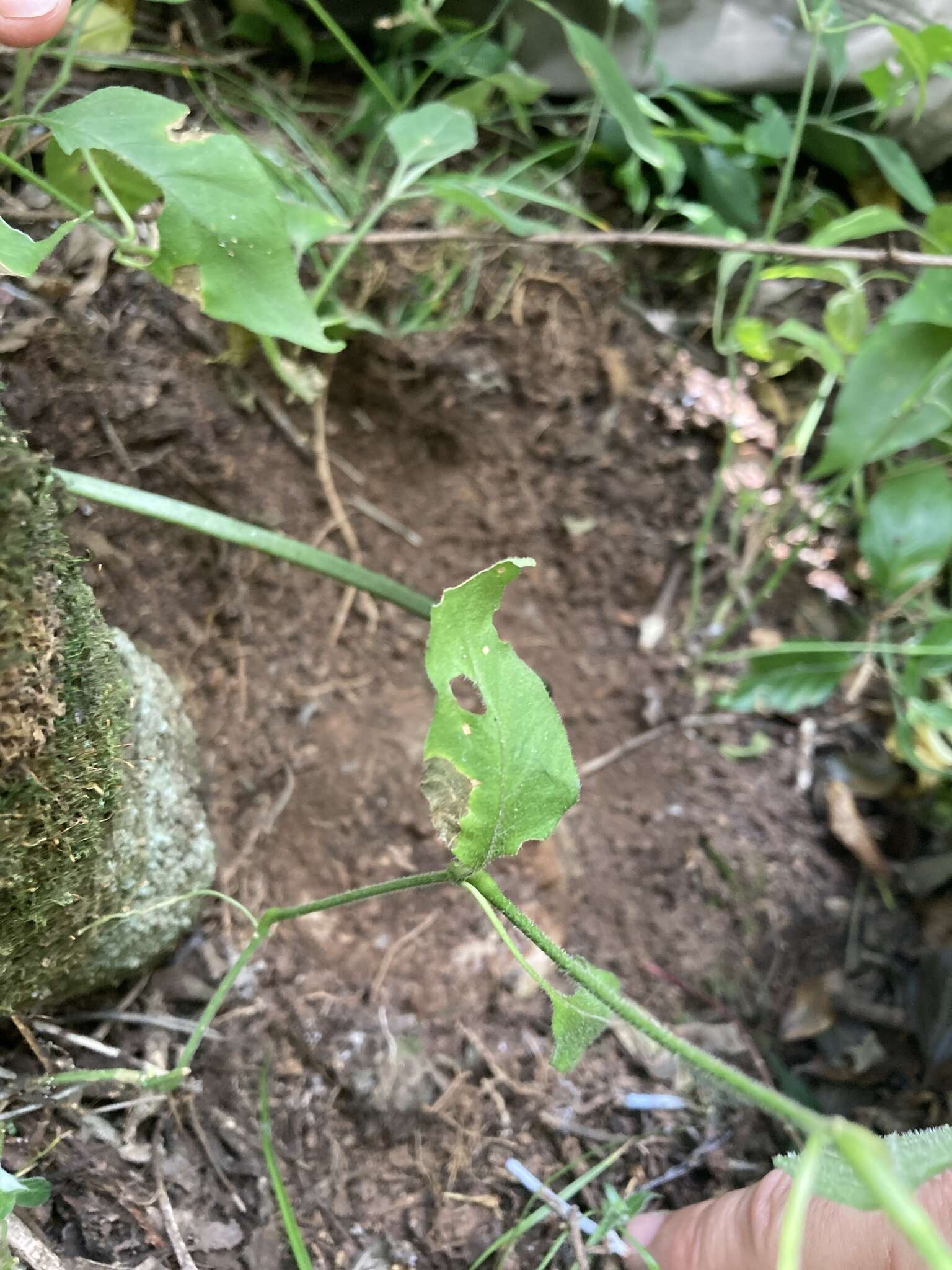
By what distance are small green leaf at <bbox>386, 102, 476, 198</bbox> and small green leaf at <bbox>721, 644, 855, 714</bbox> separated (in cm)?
83

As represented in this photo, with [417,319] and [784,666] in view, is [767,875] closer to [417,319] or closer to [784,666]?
[784,666]

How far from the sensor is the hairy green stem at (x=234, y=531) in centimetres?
83

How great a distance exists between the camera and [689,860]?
1.26 metres

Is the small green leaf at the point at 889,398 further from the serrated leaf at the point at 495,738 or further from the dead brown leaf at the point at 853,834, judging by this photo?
the serrated leaf at the point at 495,738

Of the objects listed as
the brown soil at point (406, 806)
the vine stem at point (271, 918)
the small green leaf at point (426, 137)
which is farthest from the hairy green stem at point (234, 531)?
the small green leaf at point (426, 137)

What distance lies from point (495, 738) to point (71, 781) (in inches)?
13.2

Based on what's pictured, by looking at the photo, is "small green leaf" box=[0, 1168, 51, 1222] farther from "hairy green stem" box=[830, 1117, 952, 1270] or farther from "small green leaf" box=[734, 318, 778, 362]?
"small green leaf" box=[734, 318, 778, 362]

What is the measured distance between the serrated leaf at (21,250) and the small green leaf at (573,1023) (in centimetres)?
67

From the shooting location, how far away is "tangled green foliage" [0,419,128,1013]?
576 millimetres

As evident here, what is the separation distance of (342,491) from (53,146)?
0.52 m

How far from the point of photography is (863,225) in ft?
3.51

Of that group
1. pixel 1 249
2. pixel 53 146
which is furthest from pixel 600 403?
pixel 1 249

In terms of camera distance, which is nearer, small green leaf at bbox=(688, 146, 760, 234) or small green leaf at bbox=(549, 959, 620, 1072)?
small green leaf at bbox=(549, 959, 620, 1072)

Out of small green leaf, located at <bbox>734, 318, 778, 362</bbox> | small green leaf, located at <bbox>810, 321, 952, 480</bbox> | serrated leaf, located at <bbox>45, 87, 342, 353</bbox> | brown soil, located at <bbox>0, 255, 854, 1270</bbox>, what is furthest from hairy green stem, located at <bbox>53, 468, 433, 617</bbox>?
small green leaf, located at <bbox>810, 321, 952, 480</bbox>
